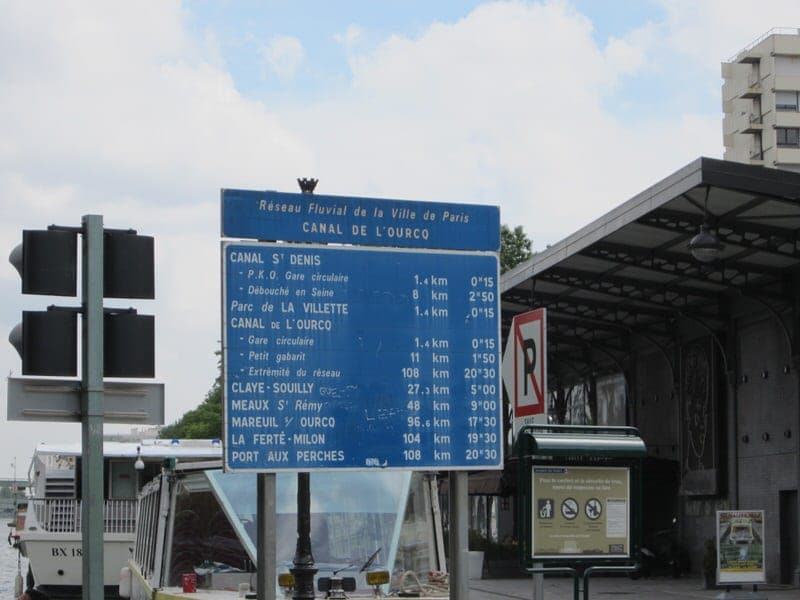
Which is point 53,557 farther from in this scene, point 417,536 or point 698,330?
point 698,330

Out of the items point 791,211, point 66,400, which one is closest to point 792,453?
point 791,211

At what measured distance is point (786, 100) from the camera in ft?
331

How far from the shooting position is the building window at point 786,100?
100375mm

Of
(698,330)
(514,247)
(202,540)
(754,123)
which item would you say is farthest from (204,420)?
(202,540)

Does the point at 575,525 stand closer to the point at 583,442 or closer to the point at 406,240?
the point at 583,442

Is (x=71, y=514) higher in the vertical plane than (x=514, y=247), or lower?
lower

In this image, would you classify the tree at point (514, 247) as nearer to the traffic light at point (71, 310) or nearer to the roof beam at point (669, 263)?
the roof beam at point (669, 263)

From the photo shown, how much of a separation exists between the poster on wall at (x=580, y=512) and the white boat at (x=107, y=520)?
691 inches

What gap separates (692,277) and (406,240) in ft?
83.9

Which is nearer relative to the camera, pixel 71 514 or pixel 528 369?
pixel 528 369

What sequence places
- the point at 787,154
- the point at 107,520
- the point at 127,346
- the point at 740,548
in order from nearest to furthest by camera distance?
the point at 127,346, the point at 740,548, the point at 107,520, the point at 787,154

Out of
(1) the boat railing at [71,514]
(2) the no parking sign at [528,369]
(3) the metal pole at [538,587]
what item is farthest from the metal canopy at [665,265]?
(3) the metal pole at [538,587]

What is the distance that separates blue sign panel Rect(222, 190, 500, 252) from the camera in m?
10.2

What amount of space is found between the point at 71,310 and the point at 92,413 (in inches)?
24.4
